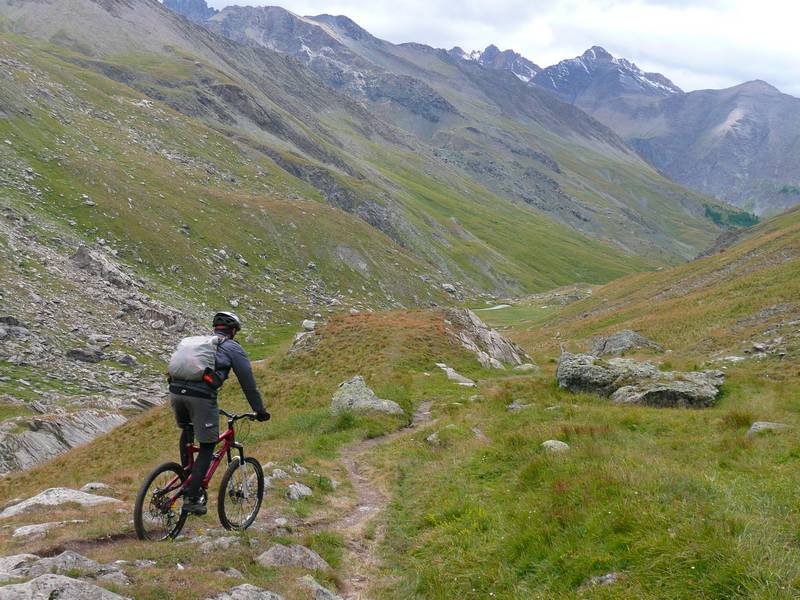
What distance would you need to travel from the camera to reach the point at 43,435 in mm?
28719

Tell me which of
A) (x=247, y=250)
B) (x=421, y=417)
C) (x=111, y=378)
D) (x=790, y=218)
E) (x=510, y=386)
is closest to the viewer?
(x=421, y=417)

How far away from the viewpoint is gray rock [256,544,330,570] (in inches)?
389

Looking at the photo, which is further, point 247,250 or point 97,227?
point 247,250

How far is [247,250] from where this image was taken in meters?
82.1

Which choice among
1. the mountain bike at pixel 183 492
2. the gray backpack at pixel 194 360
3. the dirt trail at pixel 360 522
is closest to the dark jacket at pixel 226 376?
the gray backpack at pixel 194 360

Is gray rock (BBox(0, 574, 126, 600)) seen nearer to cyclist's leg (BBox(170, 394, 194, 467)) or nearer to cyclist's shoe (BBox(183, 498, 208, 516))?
cyclist's shoe (BBox(183, 498, 208, 516))

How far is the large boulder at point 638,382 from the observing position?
1978 cm

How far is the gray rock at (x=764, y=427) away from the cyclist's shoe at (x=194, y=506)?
13.1 meters

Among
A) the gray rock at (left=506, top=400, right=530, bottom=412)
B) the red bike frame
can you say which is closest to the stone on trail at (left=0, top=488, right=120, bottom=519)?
the red bike frame

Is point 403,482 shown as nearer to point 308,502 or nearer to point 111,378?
point 308,502

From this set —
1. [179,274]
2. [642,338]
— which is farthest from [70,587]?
[179,274]

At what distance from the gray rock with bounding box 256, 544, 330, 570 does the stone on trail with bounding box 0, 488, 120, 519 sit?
5.60 m

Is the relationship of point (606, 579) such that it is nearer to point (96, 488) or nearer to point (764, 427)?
point (764, 427)

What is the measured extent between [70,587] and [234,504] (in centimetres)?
439
